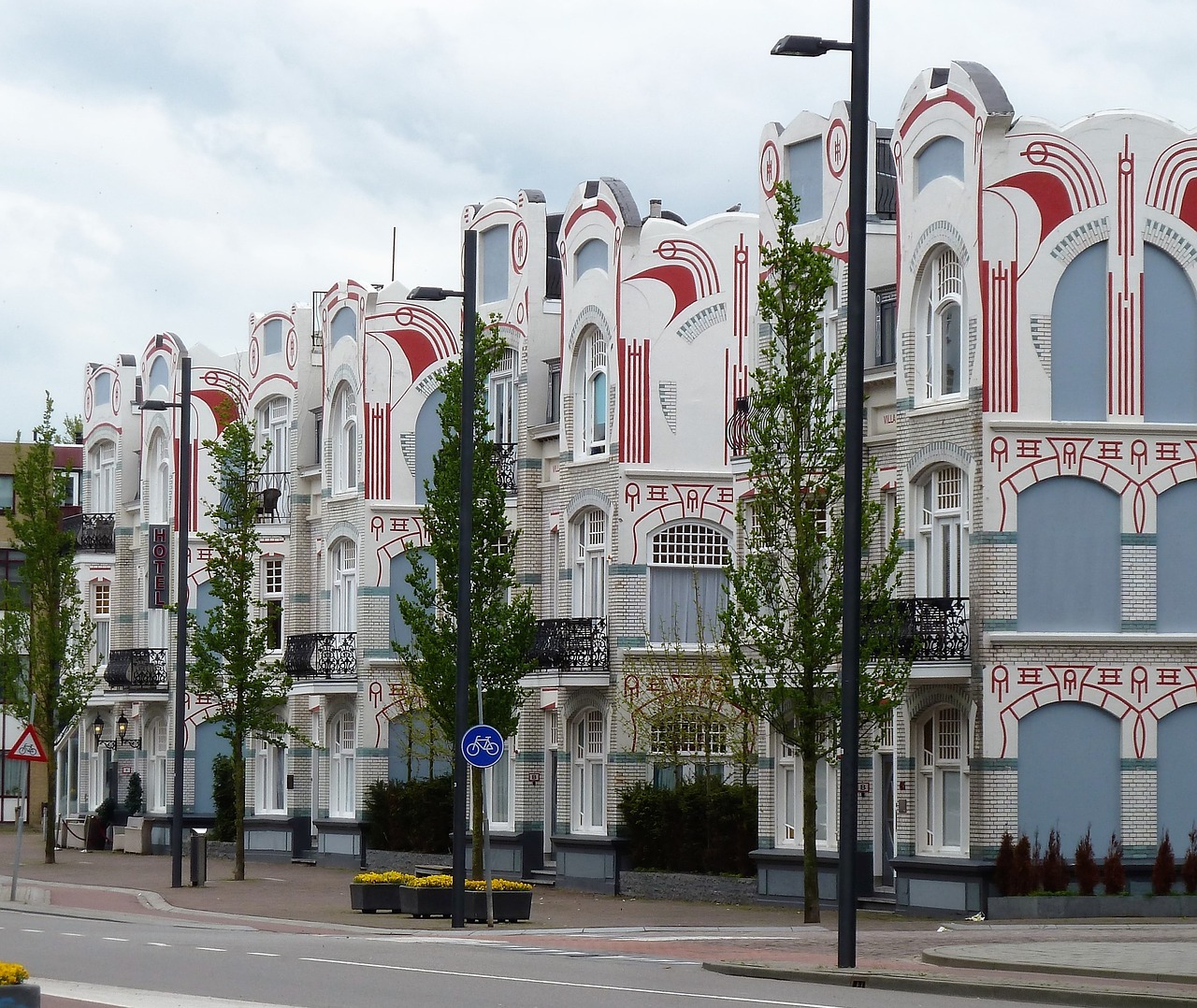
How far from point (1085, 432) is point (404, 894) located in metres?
12.1

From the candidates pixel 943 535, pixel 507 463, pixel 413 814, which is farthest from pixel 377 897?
pixel 507 463

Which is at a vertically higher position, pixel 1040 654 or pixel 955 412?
pixel 955 412

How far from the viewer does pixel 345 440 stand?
2020 inches

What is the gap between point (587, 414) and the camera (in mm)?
42906

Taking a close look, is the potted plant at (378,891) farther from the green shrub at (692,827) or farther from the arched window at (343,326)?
the arched window at (343,326)

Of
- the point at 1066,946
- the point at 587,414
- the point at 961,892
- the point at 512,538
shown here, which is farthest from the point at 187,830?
the point at 1066,946

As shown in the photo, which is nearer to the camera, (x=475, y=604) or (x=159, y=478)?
(x=475, y=604)

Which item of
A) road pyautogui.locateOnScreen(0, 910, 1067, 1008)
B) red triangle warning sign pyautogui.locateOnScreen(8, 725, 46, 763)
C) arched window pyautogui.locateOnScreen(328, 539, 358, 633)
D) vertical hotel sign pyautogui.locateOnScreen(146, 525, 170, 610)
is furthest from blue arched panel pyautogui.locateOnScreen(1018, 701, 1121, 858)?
vertical hotel sign pyautogui.locateOnScreen(146, 525, 170, 610)

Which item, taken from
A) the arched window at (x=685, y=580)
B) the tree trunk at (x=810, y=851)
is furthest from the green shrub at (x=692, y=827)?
the tree trunk at (x=810, y=851)

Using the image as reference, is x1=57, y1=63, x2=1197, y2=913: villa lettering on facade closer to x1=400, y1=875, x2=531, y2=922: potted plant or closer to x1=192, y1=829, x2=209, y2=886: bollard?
x1=400, y1=875, x2=531, y2=922: potted plant

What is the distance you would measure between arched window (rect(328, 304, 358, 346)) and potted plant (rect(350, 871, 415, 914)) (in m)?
19.8

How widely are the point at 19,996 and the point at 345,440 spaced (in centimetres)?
3809

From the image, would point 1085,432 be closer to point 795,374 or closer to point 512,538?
point 795,374

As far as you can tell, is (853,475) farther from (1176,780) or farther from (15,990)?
(1176,780)
